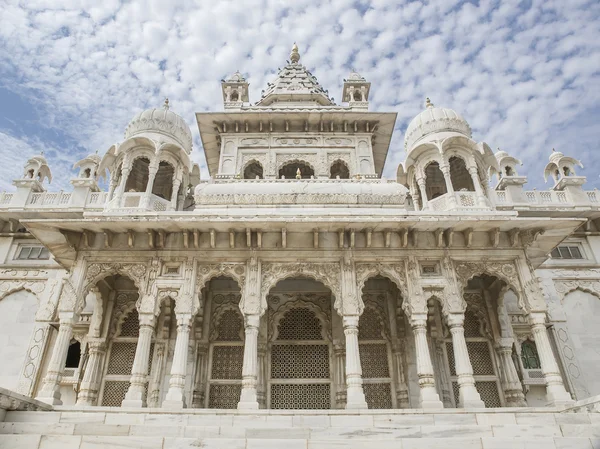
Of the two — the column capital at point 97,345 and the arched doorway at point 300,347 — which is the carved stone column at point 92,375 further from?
the arched doorway at point 300,347

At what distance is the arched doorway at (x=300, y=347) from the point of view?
12305 millimetres

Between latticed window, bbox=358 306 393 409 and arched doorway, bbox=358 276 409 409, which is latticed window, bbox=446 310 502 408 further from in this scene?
latticed window, bbox=358 306 393 409

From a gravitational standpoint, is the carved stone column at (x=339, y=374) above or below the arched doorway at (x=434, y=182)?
below

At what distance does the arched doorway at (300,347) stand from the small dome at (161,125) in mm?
6571

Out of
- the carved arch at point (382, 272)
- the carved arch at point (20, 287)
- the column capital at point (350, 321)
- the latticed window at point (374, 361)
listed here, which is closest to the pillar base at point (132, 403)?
the column capital at point (350, 321)

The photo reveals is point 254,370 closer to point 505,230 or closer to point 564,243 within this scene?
point 505,230

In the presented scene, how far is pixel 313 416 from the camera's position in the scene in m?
8.98

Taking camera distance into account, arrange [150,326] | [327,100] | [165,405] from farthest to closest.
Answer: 1. [327,100]
2. [150,326]
3. [165,405]

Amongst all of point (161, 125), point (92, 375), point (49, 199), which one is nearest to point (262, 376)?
point (92, 375)

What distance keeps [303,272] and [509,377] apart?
21.7ft

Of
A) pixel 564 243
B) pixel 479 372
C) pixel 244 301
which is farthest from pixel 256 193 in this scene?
pixel 564 243

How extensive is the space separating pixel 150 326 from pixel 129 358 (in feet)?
10.4

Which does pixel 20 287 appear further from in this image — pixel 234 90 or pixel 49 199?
pixel 234 90

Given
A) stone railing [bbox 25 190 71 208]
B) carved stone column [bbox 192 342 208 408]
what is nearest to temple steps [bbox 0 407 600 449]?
carved stone column [bbox 192 342 208 408]
